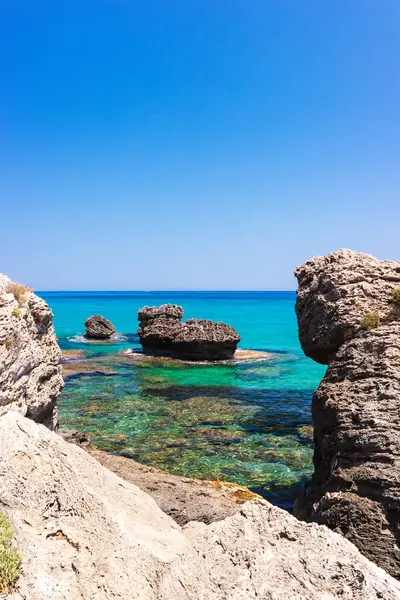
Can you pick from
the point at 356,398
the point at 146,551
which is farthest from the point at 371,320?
the point at 146,551

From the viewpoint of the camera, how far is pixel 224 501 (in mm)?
12555

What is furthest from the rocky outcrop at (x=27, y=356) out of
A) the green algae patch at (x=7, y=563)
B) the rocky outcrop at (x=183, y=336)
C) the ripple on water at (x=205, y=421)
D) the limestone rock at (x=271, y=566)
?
the rocky outcrop at (x=183, y=336)

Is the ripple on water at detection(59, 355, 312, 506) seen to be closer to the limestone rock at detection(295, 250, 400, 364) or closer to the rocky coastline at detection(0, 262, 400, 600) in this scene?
the rocky coastline at detection(0, 262, 400, 600)

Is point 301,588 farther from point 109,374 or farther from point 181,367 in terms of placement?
point 181,367

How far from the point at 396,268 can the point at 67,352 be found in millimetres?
43089

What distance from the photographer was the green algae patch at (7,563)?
5137mm

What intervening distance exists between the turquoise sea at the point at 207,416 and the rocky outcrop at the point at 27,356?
661cm

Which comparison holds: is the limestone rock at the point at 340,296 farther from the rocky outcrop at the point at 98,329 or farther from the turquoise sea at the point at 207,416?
the rocky outcrop at the point at 98,329

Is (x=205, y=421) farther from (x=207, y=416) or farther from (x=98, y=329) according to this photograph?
(x=98, y=329)

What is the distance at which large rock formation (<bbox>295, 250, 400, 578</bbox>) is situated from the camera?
9.23 m

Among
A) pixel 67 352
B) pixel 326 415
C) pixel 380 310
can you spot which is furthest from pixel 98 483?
pixel 67 352

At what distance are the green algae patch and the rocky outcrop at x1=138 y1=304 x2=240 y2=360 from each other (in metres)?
40.0

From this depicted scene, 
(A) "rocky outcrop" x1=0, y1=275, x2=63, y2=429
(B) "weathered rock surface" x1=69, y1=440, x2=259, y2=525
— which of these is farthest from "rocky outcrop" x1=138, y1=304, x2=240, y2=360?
(A) "rocky outcrop" x1=0, y1=275, x2=63, y2=429

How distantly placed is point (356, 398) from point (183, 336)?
36.0 meters
